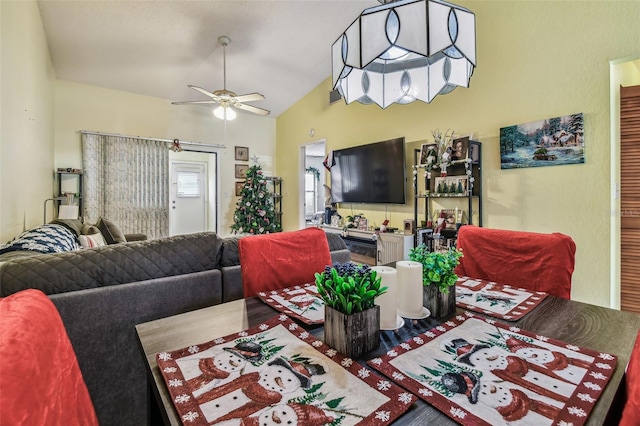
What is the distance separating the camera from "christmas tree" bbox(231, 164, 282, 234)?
18.9ft

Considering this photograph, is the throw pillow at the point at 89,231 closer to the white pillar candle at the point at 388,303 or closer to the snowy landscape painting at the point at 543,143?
the white pillar candle at the point at 388,303

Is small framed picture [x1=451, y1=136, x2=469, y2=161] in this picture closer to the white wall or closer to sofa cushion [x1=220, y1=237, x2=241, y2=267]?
sofa cushion [x1=220, y1=237, x2=241, y2=267]

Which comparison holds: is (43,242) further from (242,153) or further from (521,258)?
(242,153)

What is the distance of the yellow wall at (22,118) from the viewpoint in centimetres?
202

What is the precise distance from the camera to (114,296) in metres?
1.40

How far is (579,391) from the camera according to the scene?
64 centimetres

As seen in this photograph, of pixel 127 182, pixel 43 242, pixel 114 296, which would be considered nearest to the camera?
pixel 114 296

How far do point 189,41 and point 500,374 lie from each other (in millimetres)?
4543

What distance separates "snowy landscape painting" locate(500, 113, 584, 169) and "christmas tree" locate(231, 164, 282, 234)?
4085 millimetres

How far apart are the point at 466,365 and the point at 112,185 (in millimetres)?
5559

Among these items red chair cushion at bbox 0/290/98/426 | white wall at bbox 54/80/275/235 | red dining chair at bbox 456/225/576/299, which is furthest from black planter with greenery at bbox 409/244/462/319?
white wall at bbox 54/80/275/235

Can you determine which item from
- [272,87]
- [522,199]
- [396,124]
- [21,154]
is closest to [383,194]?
[396,124]

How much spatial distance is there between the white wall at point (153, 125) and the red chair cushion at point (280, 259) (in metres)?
4.68

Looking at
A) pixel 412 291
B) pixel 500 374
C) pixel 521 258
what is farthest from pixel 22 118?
pixel 521 258
